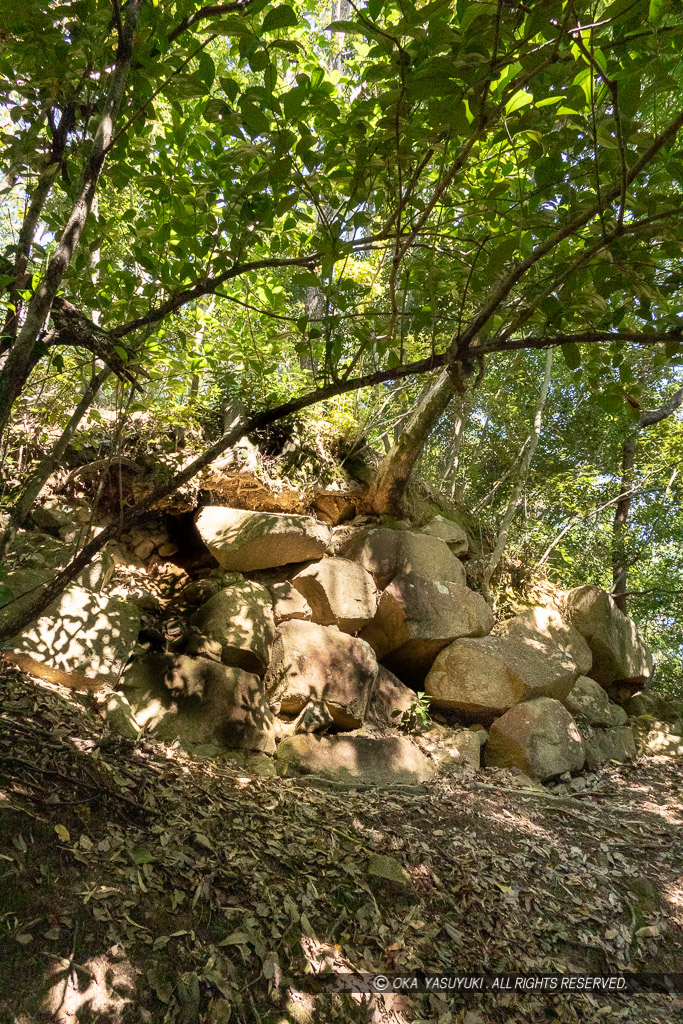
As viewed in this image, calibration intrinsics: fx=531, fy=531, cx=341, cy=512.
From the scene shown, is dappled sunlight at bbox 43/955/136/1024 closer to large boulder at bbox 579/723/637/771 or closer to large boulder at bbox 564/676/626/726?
large boulder at bbox 579/723/637/771

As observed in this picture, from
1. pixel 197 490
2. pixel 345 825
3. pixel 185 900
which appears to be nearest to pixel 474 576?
pixel 197 490

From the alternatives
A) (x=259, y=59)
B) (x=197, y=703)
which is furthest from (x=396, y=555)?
(x=259, y=59)

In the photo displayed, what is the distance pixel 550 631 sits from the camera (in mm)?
7355

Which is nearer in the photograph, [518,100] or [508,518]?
[518,100]

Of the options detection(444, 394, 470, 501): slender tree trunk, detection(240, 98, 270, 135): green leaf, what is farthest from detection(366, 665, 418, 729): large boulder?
detection(240, 98, 270, 135): green leaf

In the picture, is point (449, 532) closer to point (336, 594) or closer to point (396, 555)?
point (396, 555)

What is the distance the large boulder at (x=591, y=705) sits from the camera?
23.7 ft

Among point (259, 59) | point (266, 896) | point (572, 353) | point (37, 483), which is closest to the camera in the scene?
point (259, 59)

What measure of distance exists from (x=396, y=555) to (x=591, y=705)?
3.62m

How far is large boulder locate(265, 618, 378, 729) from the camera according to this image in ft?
16.5

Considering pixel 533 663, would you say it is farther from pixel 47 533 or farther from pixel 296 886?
pixel 47 533

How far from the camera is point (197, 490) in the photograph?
20.0 feet

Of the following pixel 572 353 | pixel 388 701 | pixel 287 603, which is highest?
pixel 572 353

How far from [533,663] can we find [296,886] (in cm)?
442
